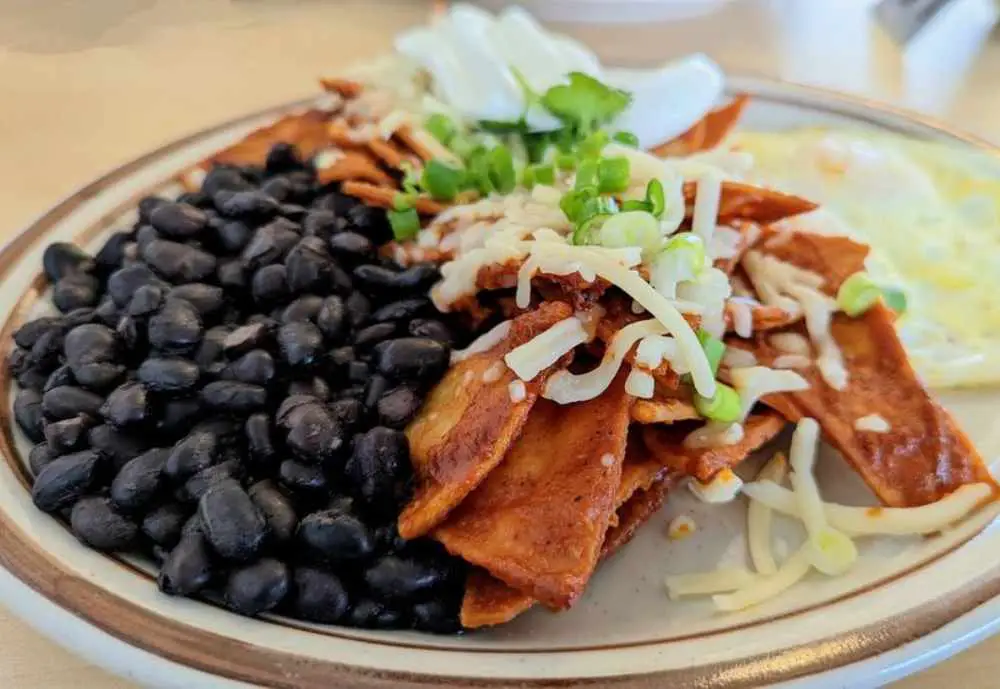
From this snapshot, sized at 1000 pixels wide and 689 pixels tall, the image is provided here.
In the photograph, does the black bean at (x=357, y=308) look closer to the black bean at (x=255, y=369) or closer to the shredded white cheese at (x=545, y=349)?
the black bean at (x=255, y=369)

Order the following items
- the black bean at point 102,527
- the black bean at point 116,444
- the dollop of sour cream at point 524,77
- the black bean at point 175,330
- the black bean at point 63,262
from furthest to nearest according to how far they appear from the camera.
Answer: the dollop of sour cream at point 524,77 < the black bean at point 63,262 < the black bean at point 175,330 < the black bean at point 116,444 < the black bean at point 102,527

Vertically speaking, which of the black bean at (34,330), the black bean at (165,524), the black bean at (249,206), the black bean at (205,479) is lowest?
the black bean at (165,524)

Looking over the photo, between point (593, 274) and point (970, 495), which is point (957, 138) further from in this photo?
point (593, 274)

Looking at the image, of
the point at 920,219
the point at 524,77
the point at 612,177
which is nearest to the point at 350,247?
the point at 612,177

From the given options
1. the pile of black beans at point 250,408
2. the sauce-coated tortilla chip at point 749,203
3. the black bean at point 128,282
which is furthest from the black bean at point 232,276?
the sauce-coated tortilla chip at point 749,203

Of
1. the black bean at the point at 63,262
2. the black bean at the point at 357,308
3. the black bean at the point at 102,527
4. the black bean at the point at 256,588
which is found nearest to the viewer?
the black bean at the point at 256,588

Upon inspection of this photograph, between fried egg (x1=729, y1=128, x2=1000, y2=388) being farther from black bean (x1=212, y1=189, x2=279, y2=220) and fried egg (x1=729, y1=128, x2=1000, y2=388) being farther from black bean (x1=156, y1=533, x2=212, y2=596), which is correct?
black bean (x1=156, y1=533, x2=212, y2=596)
